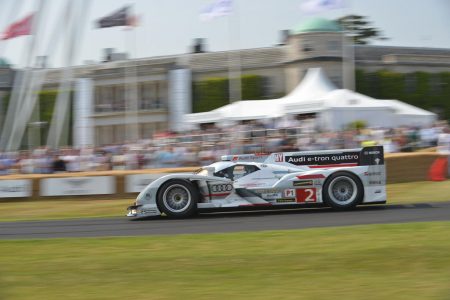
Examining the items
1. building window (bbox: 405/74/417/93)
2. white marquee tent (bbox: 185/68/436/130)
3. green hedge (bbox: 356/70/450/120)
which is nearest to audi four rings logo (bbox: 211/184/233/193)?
white marquee tent (bbox: 185/68/436/130)

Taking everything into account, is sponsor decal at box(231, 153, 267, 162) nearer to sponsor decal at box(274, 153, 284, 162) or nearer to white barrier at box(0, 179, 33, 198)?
sponsor decal at box(274, 153, 284, 162)

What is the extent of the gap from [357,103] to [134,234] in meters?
21.6

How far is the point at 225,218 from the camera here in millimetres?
12062

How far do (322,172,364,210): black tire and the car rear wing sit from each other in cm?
36

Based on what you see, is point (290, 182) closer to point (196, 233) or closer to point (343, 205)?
point (343, 205)

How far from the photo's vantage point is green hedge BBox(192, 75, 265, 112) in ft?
158

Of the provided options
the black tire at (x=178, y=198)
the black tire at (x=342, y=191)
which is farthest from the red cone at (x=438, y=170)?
the black tire at (x=178, y=198)

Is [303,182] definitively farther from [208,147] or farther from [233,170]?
[208,147]

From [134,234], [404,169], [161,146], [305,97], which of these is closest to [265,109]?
[305,97]

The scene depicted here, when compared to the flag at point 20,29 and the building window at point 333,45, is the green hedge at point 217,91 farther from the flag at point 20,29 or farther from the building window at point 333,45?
the flag at point 20,29

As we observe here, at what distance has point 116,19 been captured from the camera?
2994 centimetres

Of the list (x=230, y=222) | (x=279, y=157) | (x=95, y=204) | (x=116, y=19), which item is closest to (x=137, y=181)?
(x=95, y=204)

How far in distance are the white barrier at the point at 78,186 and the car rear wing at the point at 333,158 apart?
705 centimetres

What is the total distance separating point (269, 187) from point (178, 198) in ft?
5.68
